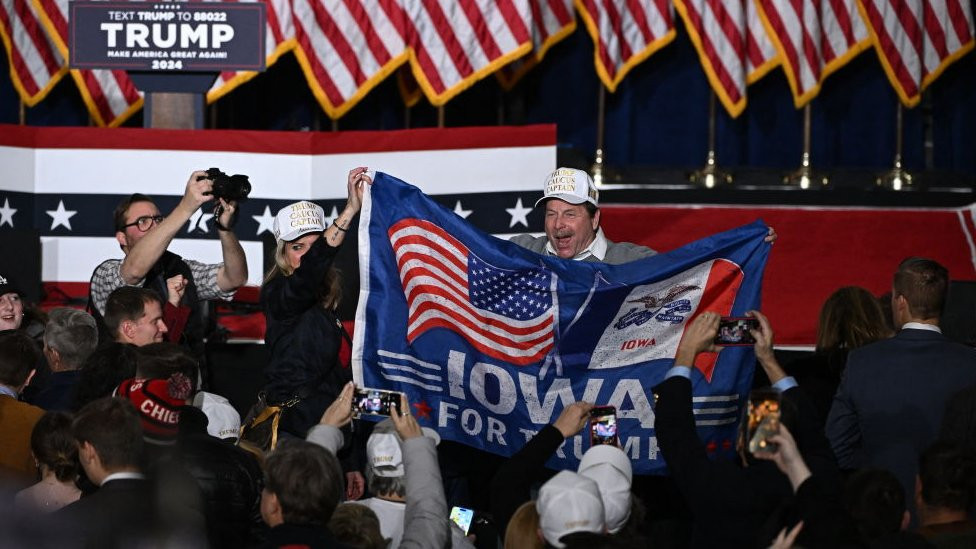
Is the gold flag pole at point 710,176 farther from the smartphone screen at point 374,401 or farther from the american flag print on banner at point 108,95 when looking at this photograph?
the smartphone screen at point 374,401

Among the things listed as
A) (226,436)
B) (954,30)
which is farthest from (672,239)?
(226,436)

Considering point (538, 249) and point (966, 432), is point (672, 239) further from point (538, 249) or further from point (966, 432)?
point (966, 432)

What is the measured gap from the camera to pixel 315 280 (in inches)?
249

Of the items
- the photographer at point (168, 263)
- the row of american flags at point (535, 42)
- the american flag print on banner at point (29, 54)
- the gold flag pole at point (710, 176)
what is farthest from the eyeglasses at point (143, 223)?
the gold flag pole at point (710, 176)

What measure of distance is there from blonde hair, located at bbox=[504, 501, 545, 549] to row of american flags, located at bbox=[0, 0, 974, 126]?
6.99 m

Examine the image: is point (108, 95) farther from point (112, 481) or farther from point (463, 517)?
point (112, 481)

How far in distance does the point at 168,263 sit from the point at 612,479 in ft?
10.8

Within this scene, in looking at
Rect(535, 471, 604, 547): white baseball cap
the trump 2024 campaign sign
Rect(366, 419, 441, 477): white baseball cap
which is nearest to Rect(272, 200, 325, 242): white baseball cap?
Rect(366, 419, 441, 477): white baseball cap

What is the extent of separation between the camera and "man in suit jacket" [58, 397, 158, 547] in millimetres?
4137

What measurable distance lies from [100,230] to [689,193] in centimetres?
398

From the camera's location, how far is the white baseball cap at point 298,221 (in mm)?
6633

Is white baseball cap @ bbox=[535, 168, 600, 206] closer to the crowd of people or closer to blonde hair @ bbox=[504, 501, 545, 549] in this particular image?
the crowd of people

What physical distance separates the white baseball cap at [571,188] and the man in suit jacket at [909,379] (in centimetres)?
155

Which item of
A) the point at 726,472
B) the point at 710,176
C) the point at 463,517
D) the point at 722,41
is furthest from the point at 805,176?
the point at 726,472
